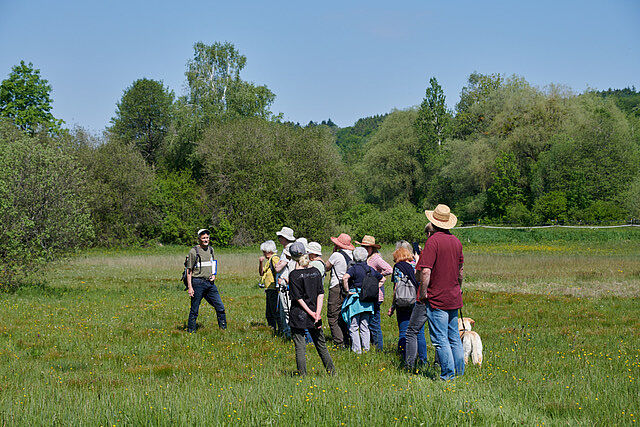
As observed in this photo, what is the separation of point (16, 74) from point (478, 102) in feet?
188

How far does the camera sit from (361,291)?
9.09 metres

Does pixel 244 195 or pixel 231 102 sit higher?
pixel 231 102

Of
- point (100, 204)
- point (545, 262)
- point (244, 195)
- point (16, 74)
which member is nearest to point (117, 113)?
point (16, 74)

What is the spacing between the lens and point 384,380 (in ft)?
22.5

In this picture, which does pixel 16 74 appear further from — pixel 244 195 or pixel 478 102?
pixel 478 102

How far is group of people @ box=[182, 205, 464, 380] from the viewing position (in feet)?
22.6

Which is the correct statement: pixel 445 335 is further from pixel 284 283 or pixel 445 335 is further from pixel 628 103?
pixel 628 103

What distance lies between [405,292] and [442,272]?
1639 millimetres

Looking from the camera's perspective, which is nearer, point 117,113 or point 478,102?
point 117,113

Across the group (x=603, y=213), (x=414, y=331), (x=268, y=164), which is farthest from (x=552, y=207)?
(x=414, y=331)

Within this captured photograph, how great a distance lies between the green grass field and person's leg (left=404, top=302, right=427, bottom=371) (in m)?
0.28

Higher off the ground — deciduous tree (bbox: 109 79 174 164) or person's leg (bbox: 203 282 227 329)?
deciduous tree (bbox: 109 79 174 164)

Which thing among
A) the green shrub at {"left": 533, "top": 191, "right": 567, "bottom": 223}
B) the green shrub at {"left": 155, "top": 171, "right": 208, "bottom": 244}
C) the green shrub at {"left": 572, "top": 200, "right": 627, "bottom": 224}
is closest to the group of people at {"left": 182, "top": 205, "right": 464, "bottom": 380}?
the green shrub at {"left": 155, "top": 171, "right": 208, "bottom": 244}

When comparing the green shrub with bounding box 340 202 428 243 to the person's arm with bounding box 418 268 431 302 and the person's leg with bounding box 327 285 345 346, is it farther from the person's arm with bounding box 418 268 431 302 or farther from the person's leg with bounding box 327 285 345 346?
the person's arm with bounding box 418 268 431 302
